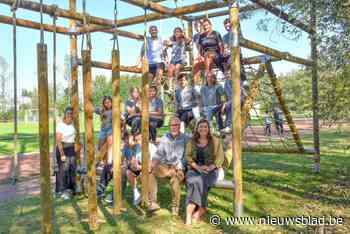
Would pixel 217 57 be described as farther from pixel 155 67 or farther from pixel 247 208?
A: pixel 247 208

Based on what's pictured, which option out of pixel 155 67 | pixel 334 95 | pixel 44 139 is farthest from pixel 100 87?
pixel 44 139

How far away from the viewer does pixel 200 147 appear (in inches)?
203

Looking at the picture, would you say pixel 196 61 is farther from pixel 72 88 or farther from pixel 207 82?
pixel 72 88

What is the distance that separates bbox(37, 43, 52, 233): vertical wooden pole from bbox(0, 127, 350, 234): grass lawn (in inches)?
88.6

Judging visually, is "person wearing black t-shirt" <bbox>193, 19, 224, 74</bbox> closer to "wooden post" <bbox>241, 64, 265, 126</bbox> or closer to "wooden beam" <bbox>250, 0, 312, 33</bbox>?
"wooden post" <bbox>241, 64, 265, 126</bbox>

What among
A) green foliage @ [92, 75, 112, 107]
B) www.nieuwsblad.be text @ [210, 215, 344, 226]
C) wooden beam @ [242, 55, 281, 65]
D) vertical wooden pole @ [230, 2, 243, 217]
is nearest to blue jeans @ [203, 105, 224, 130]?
wooden beam @ [242, 55, 281, 65]

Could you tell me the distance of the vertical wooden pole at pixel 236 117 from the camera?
480cm

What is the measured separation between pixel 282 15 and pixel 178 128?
2.29m

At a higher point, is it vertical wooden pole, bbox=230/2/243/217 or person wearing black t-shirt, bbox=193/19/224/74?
person wearing black t-shirt, bbox=193/19/224/74

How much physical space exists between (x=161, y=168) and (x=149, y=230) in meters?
0.95

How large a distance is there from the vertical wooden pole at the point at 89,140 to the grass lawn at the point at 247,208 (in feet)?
4.22

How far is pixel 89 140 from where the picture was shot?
348 centimetres

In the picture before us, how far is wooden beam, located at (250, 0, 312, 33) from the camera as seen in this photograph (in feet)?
17.3

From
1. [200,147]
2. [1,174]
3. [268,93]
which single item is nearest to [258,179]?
[268,93]
